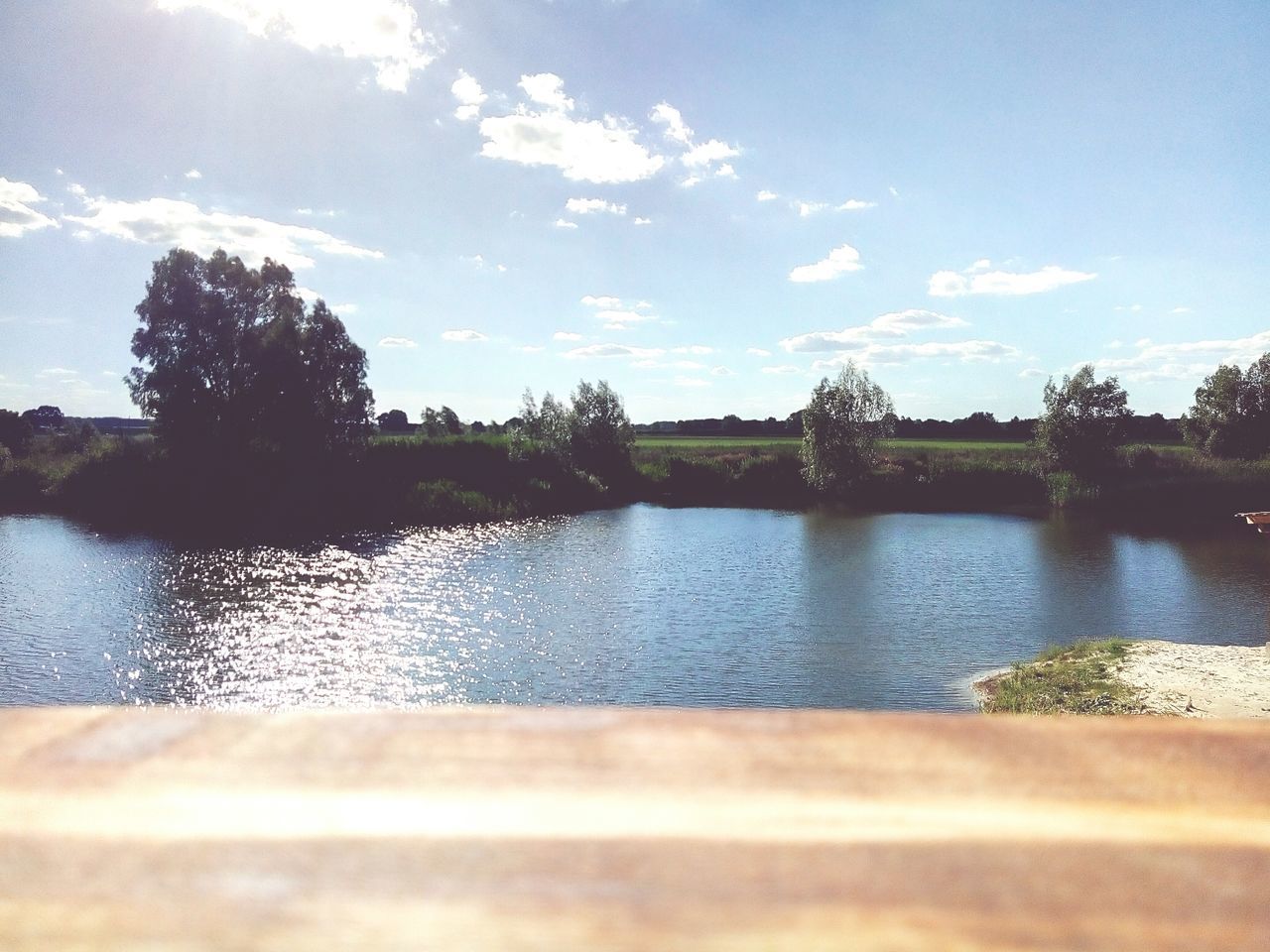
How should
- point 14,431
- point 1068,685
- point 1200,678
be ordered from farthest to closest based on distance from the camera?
point 14,431 → point 1068,685 → point 1200,678

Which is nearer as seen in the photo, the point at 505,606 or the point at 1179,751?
the point at 1179,751

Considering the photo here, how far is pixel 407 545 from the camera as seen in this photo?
35.2 m

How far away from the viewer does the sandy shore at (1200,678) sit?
42.9 feet

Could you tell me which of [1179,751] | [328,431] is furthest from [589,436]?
[1179,751]

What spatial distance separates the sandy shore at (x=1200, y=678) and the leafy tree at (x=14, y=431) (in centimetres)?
6158

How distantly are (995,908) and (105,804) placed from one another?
62cm

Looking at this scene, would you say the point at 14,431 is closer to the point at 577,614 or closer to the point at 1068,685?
the point at 577,614

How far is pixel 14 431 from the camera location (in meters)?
59.7

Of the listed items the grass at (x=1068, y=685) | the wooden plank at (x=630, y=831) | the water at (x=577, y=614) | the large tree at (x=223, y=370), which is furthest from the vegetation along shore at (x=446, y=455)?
the wooden plank at (x=630, y=831)

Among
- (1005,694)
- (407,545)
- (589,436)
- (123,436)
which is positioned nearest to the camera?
(1005,694)

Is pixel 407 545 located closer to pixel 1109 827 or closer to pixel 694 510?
pixel 694 510

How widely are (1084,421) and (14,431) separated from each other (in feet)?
239

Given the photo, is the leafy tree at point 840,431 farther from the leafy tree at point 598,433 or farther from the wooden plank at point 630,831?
the wooden plank at point 630,831

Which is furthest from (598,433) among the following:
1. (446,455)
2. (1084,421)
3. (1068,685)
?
(1068,685)
